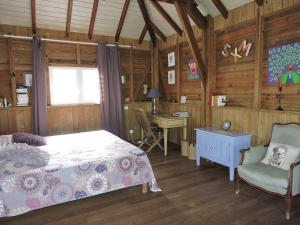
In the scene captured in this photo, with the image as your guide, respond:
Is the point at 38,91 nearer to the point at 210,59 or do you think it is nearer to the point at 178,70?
the point at 178,70

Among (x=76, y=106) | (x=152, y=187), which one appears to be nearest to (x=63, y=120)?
(x=76, y=106)

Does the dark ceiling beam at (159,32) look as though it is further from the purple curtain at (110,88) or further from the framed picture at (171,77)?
the purple curtain at (110,88)

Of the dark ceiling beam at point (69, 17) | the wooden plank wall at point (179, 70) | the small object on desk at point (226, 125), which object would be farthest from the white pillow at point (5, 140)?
the wooden plank wall at point (179, 70)

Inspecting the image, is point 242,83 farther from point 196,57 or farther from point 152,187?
point 152,187

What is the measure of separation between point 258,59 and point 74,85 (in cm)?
382

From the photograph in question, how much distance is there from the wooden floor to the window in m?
2.88

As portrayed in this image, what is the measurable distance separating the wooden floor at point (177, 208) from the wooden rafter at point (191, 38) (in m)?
2.00

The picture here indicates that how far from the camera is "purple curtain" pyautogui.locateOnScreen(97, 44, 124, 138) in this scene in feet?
16.3

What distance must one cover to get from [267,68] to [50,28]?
4217 mm

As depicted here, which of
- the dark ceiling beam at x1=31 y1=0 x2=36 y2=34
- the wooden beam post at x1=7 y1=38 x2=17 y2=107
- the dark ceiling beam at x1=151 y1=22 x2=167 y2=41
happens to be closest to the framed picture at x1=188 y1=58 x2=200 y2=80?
the dark ceiling beam at x1=151 y1=22 x2=167 y2=41

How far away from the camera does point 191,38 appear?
386 cm

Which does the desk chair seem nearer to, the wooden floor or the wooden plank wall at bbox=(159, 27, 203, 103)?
the wooden plank wall at bbox=(159, 27, 203, 103)

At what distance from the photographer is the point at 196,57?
3922mm

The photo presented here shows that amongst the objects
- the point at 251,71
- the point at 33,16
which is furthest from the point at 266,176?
the point at 33,16
